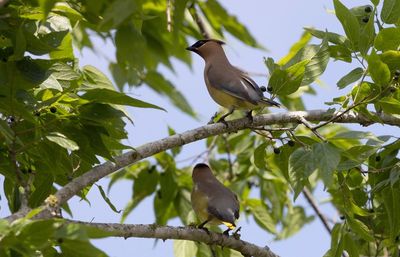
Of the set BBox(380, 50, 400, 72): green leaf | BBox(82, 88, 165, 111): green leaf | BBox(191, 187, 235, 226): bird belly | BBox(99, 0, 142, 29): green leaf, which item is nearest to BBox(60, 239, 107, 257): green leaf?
BBox(82, 88, 165, 111): green leaf

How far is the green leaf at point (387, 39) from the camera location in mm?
4570

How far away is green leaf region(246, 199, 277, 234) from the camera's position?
24.5 feet

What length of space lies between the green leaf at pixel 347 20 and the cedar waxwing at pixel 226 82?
0.82m

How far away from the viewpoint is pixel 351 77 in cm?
482

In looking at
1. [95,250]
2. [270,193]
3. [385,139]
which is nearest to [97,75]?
[385,139]

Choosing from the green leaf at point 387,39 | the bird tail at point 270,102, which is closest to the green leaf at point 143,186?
the bird tail at point 270,102

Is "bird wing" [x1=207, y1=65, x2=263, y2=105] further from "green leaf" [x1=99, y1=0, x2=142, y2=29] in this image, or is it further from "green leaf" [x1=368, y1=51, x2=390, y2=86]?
"green leaf" [x1=99, y1=0, x2=142, y2=29]

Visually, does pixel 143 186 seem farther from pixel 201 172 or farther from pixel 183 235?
pixel 183 235

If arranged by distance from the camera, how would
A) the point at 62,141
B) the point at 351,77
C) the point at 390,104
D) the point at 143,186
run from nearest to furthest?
the point at 62,141, the point at 390,104, the point at 351,77, the point at 143,186

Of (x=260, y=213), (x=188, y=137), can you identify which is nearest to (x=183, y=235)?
(x=188, y=137)

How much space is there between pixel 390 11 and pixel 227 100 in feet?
4.98

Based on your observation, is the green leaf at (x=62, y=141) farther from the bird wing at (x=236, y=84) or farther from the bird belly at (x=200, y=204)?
the bird belly at (x=200, y=204)

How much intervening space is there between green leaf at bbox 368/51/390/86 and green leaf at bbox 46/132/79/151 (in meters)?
1.49

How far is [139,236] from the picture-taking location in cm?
414
